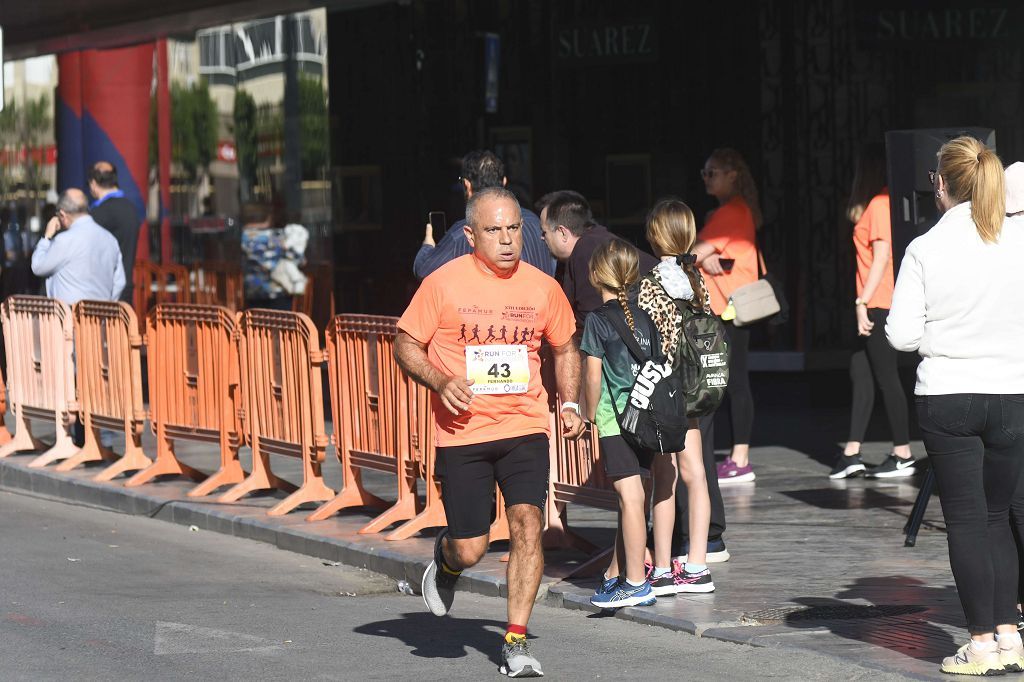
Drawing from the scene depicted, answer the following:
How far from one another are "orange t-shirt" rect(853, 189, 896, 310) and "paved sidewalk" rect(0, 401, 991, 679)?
1.18 m

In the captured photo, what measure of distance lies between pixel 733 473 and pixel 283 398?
2.91m

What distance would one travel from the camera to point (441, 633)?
296 inches

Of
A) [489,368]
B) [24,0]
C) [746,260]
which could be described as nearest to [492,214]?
[489,368]

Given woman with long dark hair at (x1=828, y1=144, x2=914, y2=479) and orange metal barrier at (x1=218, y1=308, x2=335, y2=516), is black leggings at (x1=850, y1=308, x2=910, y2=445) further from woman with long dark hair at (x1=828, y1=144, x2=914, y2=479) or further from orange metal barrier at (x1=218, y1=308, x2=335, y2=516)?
orange metal barrier at (x1=218, y1=308, x2=335, y2=516)

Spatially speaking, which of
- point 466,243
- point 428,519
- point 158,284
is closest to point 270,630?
point 428,519

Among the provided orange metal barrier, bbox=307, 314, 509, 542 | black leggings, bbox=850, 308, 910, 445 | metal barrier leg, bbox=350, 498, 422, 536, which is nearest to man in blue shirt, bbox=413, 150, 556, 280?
orange metal barrier, bbox=307, 314, 509, 542

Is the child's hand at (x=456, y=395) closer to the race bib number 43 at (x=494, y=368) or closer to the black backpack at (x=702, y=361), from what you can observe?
the race bib number 43 at (x=494, y=368)

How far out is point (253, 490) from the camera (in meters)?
11.2

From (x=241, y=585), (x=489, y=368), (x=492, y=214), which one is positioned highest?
(x=492, y=214)

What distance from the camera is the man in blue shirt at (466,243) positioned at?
344 inches

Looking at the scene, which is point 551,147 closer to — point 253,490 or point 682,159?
point 682,159

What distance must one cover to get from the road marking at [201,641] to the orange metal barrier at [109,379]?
440 centimetres

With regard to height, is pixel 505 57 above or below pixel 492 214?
above

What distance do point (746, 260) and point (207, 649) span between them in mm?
4833
